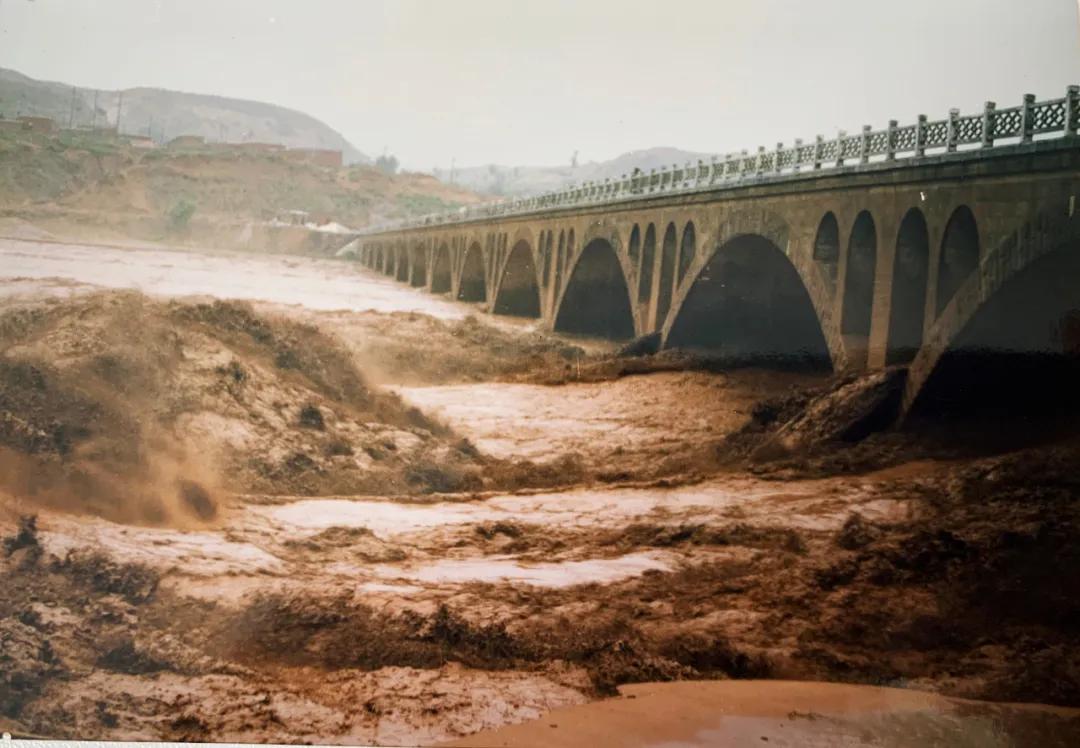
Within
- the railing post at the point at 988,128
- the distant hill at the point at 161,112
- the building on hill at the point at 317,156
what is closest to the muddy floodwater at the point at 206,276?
the building on hill at the point at 317,156

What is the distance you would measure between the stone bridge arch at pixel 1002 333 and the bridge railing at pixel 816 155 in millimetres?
597

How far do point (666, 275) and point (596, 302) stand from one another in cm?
A: 47

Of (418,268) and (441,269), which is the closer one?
(418,268)

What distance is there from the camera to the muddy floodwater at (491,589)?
4770 millimetres

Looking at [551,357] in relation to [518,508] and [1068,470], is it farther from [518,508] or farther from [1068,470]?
[1068,470]

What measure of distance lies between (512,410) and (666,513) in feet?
3.03

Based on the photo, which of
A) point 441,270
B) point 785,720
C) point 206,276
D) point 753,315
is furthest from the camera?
point 441,270

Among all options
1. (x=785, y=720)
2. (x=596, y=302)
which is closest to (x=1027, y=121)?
(x=596, y=302)

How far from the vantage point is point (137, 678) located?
15.6 feet

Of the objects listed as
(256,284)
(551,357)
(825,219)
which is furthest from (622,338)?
(256,284)

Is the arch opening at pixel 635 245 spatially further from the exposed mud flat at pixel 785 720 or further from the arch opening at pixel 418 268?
the exposed mud flat at pixel 785 720

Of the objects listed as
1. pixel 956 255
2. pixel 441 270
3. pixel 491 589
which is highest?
pixel 956 255

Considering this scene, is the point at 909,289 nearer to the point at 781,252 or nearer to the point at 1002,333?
the point at 1002,333

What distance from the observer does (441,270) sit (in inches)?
253
